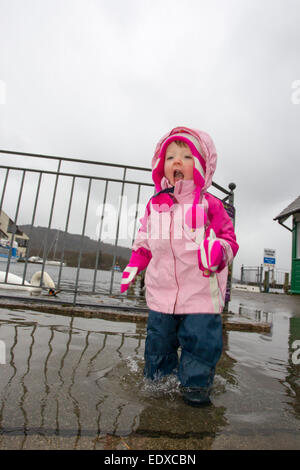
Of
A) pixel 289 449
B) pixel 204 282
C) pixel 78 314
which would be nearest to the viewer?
pixel 289 449

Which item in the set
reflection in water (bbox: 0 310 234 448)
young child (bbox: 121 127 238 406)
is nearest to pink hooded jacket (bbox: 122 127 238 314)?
young child (bbox: 121 127 238 406)

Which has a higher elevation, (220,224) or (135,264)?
(220,224)

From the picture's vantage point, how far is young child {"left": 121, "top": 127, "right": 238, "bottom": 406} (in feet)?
4.09

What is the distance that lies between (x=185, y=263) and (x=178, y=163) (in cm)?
57

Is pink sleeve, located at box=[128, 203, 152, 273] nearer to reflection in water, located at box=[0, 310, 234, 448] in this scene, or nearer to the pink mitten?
the pink mitten

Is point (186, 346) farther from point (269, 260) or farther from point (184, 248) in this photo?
point (269, 260)

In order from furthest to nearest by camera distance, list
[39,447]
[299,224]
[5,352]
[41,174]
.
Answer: [299,224], [41,174], [5,352], [39,447]

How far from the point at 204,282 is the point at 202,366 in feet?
1.24

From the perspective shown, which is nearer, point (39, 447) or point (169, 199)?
point (39, 447)

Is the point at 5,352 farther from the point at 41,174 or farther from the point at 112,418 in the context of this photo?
the point at 41,174

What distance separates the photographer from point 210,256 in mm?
1248

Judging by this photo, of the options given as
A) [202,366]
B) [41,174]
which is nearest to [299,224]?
[41,174]

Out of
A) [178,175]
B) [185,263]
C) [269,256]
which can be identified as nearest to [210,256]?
[185,263]

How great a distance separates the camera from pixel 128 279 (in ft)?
5.12
